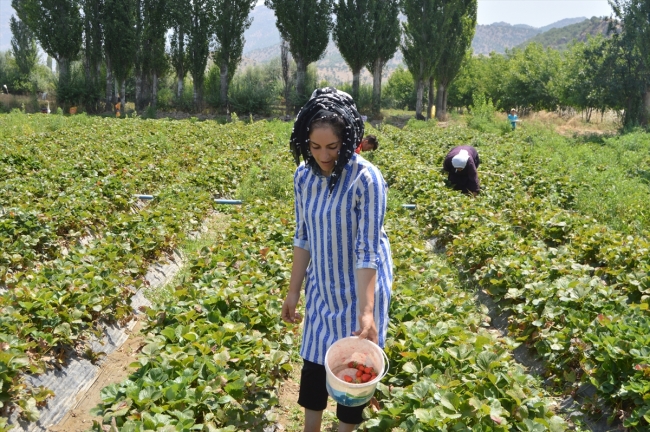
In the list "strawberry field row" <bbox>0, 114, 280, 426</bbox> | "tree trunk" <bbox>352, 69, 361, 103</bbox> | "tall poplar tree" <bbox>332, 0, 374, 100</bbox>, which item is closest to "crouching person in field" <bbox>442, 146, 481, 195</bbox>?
"strawberry field row" <bbox>0, 114, 280, 426</bbox>

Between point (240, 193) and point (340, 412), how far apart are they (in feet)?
21.5

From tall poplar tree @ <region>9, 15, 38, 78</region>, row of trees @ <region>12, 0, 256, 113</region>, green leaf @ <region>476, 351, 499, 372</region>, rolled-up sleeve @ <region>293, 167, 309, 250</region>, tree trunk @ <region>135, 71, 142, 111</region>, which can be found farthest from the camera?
tall poplar tree @ <region>9, 15, 38, 78</region>

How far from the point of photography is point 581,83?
77.0 ft

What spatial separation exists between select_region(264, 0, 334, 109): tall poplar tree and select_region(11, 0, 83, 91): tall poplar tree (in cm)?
956

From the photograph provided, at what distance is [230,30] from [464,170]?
23187 mm

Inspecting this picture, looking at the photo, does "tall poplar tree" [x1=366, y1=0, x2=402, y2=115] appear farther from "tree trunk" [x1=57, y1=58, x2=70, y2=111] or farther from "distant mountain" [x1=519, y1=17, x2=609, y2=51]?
"distant mountain" [x1=519, y1=17, x2=609, y2=51]

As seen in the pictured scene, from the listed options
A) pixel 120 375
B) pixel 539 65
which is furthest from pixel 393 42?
pixel 120 375

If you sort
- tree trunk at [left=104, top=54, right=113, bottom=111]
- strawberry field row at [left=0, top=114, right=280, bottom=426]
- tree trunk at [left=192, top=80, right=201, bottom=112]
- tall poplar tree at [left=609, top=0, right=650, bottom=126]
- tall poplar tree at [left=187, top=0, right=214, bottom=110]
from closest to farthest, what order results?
strawberry field row at [left=0, top=114, right=280, bottom=426]
tall poplar tree at [left=609, top=0, right=650, bottom=126]
tall poplar tree at [left=187, top=0, right=214, bottom=110]
tree trunk at [left=104, top=54, right=113, bottom=111]
tree trunk at [left=192, top=80, right=201, bottom=112]

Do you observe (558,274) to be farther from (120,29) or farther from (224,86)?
(120,29)

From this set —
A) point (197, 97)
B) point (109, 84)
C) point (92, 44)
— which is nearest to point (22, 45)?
point (92, 44)

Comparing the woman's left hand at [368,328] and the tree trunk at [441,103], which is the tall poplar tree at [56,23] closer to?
the tree trunk at [441,103]

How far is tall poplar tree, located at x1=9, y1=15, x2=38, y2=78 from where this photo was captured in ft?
141

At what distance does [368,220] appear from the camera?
2381mm

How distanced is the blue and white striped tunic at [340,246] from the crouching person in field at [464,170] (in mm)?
5951
